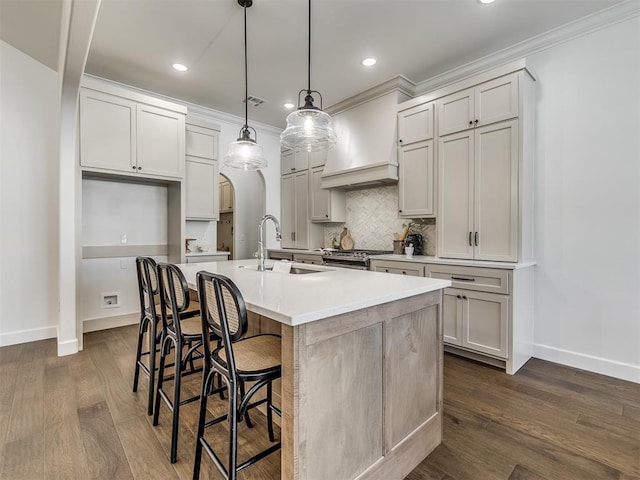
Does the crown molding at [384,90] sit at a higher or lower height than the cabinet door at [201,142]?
higher

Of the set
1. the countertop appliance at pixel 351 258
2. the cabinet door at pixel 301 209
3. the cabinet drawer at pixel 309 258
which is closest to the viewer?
the countertop appliance at pixel 351 258

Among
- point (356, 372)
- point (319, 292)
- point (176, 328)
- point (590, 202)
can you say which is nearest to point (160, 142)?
point (176, 328)

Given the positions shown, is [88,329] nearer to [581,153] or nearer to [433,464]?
[433,464]

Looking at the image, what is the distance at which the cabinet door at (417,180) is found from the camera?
11.5 ft

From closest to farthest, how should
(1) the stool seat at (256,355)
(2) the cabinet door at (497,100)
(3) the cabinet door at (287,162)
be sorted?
(1) the stool seat at (256,355) < (2) the cabinet door at (497,100) < (3) the cabinet door at (287,162)

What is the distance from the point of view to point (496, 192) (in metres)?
3.00

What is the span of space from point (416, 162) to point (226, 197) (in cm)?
445

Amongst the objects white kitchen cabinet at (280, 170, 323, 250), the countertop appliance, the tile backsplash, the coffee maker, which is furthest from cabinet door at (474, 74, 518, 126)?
white kitchen cabinet at (280, 170, 323, 250)

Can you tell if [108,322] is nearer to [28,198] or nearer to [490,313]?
[28,198]

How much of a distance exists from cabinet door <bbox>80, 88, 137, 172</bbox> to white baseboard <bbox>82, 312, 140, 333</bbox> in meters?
1.82

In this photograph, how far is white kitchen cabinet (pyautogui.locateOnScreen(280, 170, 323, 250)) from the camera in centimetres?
512

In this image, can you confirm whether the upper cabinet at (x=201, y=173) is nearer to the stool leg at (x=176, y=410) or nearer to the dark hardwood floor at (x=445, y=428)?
the dark hardwood floor at (x=445, y=428)

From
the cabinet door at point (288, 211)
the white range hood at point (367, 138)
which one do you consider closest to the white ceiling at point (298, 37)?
the white range hood at point (367, 138)

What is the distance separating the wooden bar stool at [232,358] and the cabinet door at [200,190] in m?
3.01
